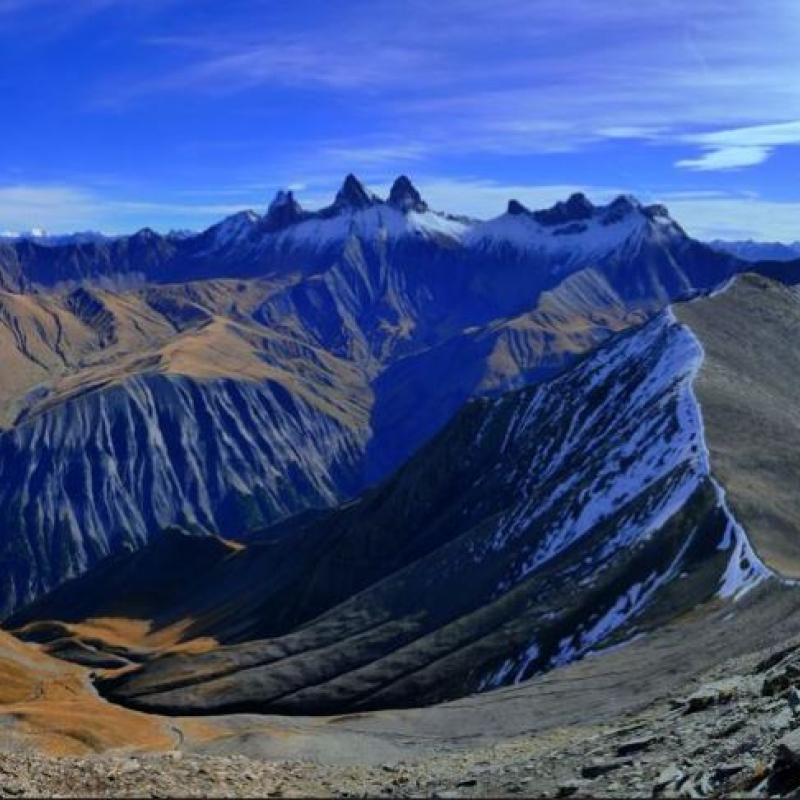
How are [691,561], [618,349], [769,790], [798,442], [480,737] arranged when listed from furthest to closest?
[618,349] < [798,442] < [691,561] < [480,737] < [769,790]

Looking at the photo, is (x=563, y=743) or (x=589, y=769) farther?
(x=563, y=743)

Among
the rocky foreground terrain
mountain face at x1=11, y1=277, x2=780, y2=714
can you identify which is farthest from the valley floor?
mountain face at x1=11, y1=277, x2=780, y2=714

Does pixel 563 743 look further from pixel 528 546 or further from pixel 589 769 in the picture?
pixel 528 546

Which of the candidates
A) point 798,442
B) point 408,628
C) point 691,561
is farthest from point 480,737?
point 798,442

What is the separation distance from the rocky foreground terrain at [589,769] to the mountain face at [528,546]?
156ft

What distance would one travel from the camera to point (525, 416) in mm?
168500

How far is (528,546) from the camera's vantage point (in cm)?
12344

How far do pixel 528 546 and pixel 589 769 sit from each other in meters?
95.0

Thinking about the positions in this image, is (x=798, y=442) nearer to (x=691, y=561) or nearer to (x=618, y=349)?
(x=691, y=561)

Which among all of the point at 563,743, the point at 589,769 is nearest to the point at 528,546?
the point at 563,743

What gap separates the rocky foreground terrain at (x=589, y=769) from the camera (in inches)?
1012

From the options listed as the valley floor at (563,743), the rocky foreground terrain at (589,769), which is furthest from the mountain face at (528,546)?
the rocky foreground terrain at (589,769)

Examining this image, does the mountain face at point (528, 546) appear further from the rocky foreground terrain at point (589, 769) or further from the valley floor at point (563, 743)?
the rocky foreground terrain at point (589, 769)

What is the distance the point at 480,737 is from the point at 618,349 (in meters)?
108
